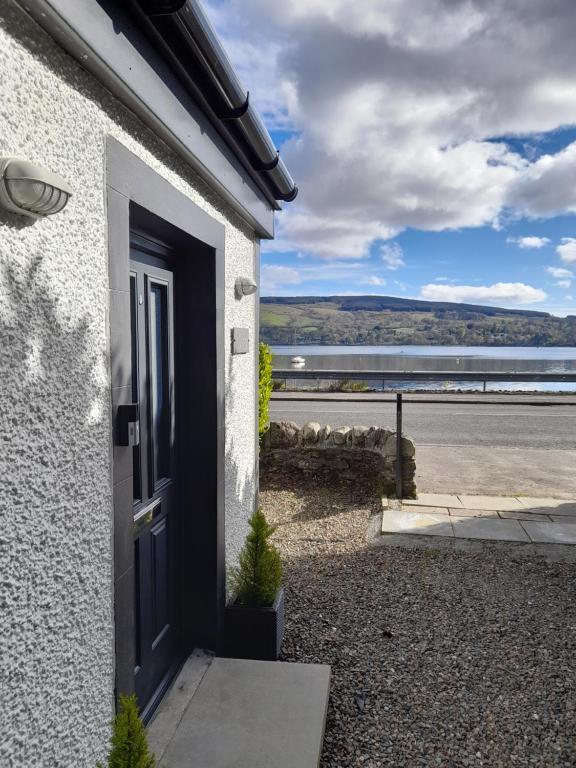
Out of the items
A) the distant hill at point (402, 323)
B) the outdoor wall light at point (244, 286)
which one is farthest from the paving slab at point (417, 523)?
the distant hill at point (402, 323)

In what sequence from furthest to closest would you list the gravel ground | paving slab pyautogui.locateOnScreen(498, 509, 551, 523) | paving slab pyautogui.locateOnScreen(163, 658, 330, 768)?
paving slab pyautogui.locateOnScreen(498, 509, 551, 523)
the gravel ground
paving slab pyautogui.locateOnScreen(163, 658, 330, 768)

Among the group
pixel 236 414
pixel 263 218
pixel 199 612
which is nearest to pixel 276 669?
pixel 199 612

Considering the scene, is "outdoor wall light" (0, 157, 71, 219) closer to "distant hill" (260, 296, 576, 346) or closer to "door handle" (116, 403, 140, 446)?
"door handle" (116, 403, 140, 446)

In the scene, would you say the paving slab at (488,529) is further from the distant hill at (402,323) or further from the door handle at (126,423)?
the distant hill at (402,323)

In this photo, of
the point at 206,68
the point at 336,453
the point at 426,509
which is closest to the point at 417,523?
the point at 426,509

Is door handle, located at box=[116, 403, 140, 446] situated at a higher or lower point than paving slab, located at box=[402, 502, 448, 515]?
higher

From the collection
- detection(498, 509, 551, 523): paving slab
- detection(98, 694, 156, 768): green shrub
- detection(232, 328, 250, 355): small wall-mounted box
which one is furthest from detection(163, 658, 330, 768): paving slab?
detection(498, 509, 551, 523): paving slab

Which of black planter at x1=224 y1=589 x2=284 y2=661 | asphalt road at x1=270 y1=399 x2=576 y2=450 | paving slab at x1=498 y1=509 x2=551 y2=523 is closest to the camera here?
black planter at x1=224 y1=589 x2=284 y2=661

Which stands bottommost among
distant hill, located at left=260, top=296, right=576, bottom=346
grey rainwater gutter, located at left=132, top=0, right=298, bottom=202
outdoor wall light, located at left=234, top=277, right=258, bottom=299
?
outdoor wall light, located at left=234, top=277, right=258, bottom=299

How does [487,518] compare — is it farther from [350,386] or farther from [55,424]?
[350,386]

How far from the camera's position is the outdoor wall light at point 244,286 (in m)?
3.79

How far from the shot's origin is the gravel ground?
8.89 ft

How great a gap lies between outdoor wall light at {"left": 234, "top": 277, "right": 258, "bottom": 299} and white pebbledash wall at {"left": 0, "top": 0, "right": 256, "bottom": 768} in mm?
1645

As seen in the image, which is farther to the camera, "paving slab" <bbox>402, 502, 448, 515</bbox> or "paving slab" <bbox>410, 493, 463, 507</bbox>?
"paving slab" <bbox>410, 493, 463, 507</bbox>
